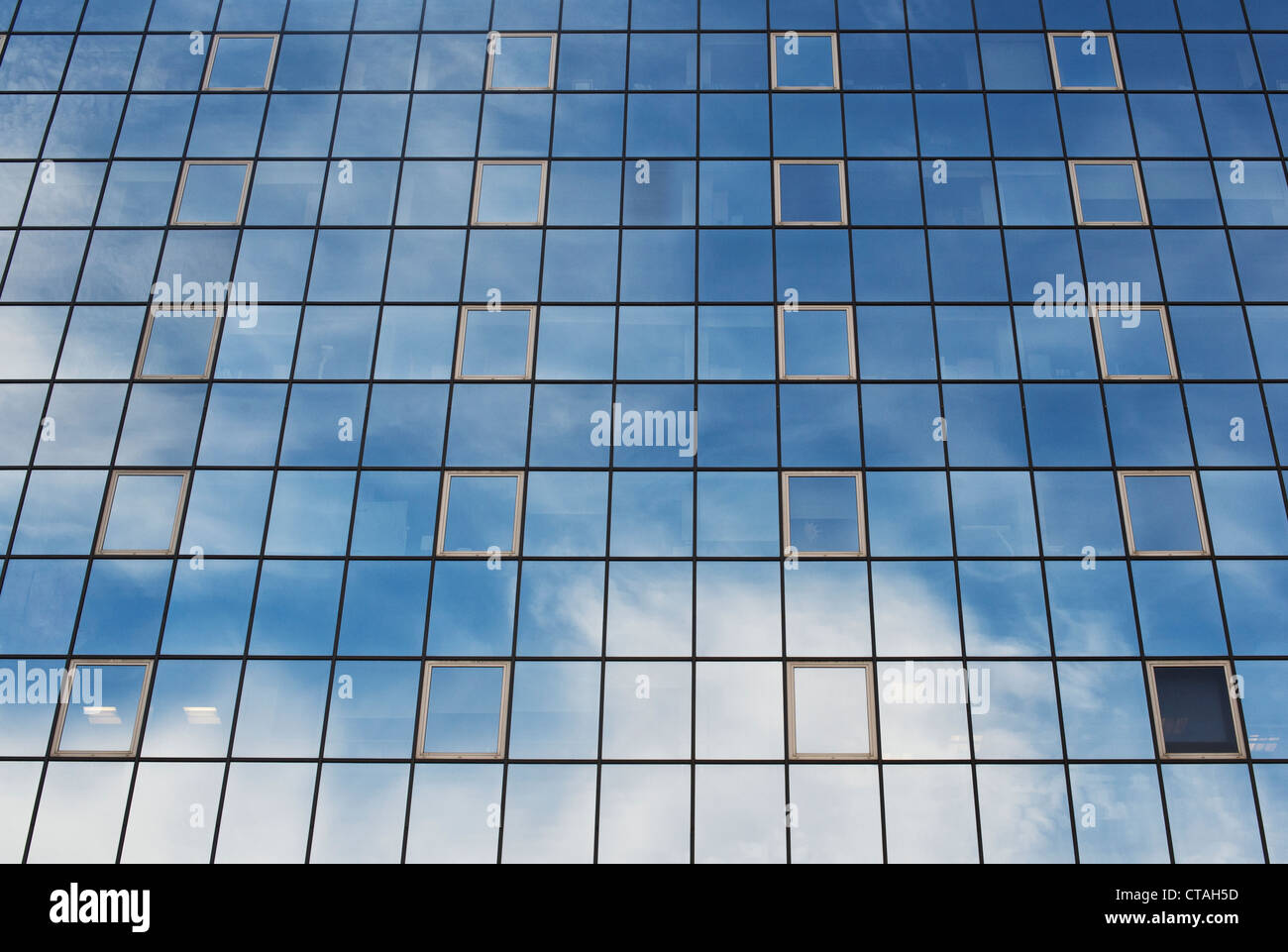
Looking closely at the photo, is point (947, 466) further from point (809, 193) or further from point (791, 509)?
point (809, 193)

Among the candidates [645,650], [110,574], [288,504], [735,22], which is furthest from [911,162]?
[110,574]

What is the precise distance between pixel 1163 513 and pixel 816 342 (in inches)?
296

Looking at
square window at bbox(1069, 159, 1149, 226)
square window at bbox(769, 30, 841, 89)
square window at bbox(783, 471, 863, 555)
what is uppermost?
square window at bbox(769, 30, 841, 89)

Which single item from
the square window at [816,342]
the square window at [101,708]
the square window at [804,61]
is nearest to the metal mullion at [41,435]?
the square window at [101,708]

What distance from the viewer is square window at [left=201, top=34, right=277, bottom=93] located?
22984mm

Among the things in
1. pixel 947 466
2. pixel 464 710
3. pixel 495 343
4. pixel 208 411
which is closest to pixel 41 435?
pixel 208 411

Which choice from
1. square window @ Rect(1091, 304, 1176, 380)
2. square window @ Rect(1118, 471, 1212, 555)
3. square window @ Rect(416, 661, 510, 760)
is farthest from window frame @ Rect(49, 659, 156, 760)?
square window @ Rect(1091, 304, 1176, 380)

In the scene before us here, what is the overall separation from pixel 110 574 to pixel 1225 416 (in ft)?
72.5

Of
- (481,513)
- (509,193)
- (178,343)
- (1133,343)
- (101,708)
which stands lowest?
(101,708)

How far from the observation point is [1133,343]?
20328mm

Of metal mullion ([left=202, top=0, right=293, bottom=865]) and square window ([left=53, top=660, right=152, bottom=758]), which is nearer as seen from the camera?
metal mullion ([left=202, top=0, right=293, bottom=865])

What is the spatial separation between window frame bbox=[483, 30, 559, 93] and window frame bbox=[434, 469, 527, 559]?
940 centimetres

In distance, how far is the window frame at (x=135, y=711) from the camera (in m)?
17.7

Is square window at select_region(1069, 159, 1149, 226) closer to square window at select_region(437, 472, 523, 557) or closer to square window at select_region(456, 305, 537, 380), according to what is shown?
square window at select_region(456, 305, 537, 380)
